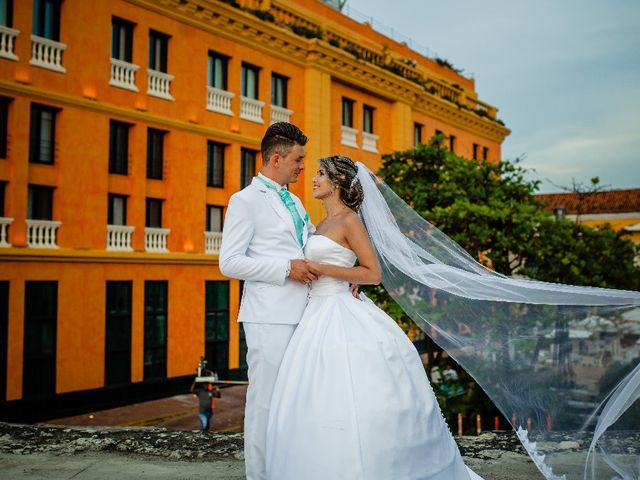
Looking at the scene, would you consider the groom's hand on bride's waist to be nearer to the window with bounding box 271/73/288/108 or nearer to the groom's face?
the groom's face

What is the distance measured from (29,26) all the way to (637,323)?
1579cm

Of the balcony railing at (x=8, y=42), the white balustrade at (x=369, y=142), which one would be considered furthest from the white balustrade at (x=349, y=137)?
the balcony railing at (x=8, y=42)

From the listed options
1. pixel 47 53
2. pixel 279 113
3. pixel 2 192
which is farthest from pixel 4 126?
pixel 279 113

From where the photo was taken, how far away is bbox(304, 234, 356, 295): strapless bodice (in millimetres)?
3775

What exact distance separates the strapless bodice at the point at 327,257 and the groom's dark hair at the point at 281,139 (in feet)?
1.91

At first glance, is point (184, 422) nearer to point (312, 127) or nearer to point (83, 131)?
point (83, 131)

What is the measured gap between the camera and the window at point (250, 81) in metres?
21.0

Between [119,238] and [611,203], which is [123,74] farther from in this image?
[611,203]

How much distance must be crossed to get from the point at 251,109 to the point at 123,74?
4.81 meters

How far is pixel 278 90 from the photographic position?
2219 centimetres

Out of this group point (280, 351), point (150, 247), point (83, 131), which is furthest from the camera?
point (150, 247)

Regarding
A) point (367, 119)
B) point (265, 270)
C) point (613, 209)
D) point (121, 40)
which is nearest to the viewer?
point (265, 270)

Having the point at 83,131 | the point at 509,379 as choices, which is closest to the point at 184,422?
the point at 83,131

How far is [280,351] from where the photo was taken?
3.59 meters
